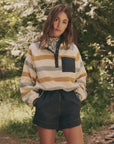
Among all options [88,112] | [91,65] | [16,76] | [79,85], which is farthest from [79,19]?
[16,76]

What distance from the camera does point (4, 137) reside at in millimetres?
5383

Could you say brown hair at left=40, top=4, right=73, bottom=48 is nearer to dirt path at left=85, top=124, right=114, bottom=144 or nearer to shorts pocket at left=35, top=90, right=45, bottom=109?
shorts pocket at left=35, top=90, right=45, bottom=109

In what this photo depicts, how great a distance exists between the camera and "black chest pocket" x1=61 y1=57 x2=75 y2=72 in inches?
103

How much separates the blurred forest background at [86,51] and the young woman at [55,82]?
283 cm

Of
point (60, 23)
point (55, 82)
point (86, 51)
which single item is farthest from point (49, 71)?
point (86, 51)

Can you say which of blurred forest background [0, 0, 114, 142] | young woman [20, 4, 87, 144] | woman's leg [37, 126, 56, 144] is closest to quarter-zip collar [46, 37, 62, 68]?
young woman [20, 4, 87, 144]

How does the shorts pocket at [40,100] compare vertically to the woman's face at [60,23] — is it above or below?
below

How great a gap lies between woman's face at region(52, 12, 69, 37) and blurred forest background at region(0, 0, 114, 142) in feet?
9.17

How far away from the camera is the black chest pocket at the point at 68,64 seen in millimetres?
2611

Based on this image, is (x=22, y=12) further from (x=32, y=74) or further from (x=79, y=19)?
(x=32, y=74)

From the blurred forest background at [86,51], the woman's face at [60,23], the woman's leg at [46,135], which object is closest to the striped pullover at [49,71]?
the woman's face at [60,23]

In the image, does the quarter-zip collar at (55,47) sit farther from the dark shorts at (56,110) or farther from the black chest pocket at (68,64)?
the dark shorts at (56,110)

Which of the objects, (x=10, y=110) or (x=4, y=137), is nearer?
(x=4, y=137)

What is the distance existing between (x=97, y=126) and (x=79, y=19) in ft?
8.35
